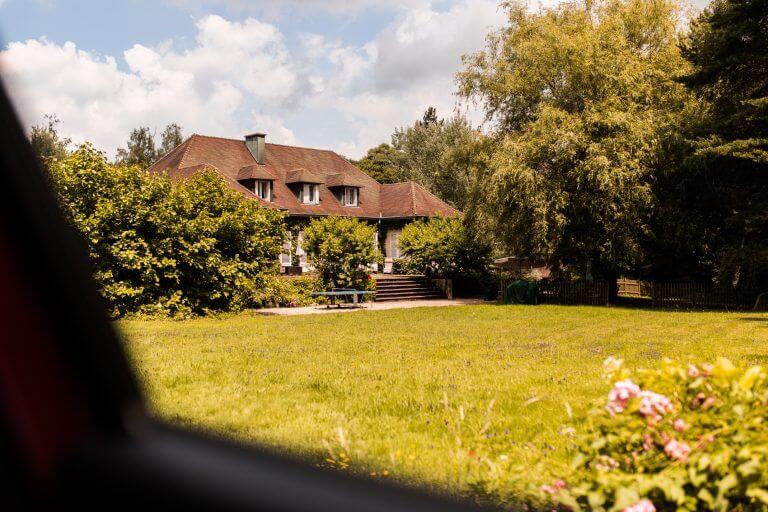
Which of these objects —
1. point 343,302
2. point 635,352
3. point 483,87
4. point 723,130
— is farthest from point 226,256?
point 723,130

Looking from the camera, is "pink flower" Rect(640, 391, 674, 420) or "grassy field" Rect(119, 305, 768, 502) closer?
"pink flower" Rect(640, 391, 674, 420)

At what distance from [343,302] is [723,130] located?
1600 centimetres

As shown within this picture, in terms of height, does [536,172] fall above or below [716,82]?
below

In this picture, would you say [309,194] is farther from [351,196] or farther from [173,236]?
[173,236]

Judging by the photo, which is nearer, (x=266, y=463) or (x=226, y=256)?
(x=266, y=463)

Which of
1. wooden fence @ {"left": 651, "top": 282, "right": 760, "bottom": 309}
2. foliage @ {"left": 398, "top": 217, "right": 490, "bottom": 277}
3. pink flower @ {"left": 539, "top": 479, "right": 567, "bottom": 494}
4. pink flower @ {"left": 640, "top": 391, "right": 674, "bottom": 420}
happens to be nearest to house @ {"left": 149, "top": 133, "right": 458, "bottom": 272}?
foliage @ {"left": 398, "top": 217, "right": 490, "bottom": 277}

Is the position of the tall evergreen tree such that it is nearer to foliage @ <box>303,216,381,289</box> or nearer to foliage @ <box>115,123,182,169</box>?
foliage @ <box>303,216,381,289</box>

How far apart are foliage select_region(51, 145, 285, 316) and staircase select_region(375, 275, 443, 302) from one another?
9759 mm

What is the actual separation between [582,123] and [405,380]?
69.7 ft

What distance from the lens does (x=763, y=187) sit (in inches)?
942

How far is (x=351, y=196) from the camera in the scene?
4291 centimetres

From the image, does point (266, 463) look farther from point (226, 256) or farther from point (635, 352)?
point (226, 256)

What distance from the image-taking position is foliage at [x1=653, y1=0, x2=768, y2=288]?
75.3 feet

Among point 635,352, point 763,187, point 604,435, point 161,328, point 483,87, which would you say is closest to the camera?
point 604,435
